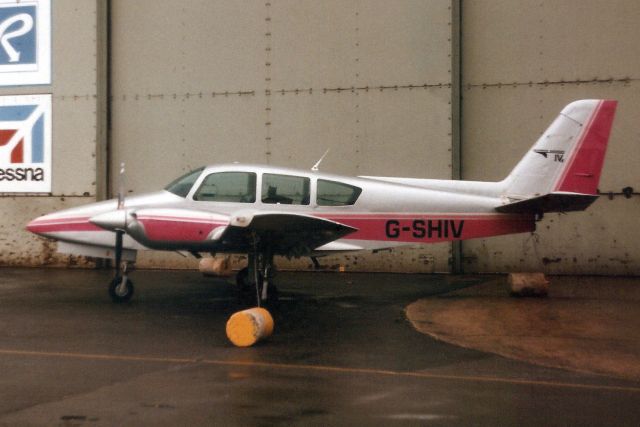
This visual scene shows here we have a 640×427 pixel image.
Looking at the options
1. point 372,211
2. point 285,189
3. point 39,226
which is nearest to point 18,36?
point 39,226

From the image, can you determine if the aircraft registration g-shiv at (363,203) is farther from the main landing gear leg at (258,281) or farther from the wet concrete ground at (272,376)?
the wet concrete ground at (272,376)

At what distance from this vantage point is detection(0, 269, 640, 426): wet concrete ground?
250 inches

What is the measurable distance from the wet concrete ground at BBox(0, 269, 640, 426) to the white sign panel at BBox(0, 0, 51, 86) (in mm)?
9384

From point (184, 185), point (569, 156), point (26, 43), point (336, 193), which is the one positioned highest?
point (26, 43)

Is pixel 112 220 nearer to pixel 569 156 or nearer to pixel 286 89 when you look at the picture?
pixel 569 156

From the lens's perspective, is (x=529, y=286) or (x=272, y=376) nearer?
(x=272, y=376)

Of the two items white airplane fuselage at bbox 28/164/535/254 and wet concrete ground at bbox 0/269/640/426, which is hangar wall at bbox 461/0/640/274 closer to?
white airplane fuselage at bbox 28/164/535/254

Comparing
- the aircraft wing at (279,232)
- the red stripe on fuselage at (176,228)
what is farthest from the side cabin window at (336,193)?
the red stripe on fuselage at (176,228)

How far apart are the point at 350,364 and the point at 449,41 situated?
11.7m

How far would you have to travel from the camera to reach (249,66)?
1934 centimetres

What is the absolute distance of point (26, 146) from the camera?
20.3 meters

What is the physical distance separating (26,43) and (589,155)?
14517mm

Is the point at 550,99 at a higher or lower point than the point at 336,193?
higher

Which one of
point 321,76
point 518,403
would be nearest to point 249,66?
point 321,76
